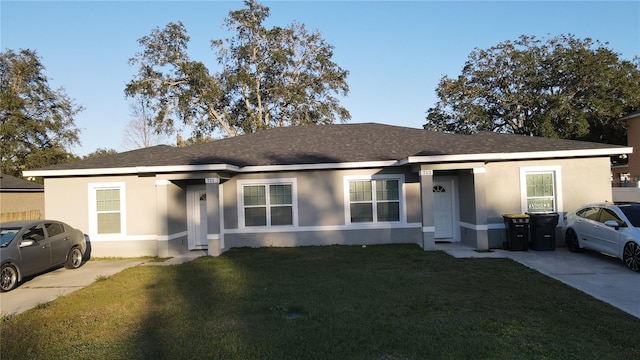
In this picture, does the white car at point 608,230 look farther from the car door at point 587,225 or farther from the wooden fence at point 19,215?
the wooden fence at point 19,215

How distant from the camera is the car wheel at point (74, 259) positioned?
11.3 metres

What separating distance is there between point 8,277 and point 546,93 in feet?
116

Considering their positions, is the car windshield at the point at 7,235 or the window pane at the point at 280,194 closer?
the car windshield at the point at 7,235

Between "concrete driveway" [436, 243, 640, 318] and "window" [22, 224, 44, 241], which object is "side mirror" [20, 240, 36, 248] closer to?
"window" [22, 224, 44, 241]

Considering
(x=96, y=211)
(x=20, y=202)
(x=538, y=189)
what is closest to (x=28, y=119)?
(x=20, y=202)

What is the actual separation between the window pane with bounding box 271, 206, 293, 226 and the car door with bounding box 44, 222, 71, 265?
19.7ft

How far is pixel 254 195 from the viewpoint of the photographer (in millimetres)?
13789

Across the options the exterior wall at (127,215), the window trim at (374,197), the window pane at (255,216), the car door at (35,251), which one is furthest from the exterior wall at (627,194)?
the car door at (35,251)

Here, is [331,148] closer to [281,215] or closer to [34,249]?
[281,215]

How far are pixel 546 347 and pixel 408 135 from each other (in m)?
12.5

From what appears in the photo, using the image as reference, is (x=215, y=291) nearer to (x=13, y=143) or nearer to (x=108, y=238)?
(x=108, y=238)

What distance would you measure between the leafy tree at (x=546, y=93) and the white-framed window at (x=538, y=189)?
1943 cm

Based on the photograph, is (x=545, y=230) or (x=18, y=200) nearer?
(x=545, y=230)

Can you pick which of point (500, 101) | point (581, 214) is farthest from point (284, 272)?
point (500, 101)
